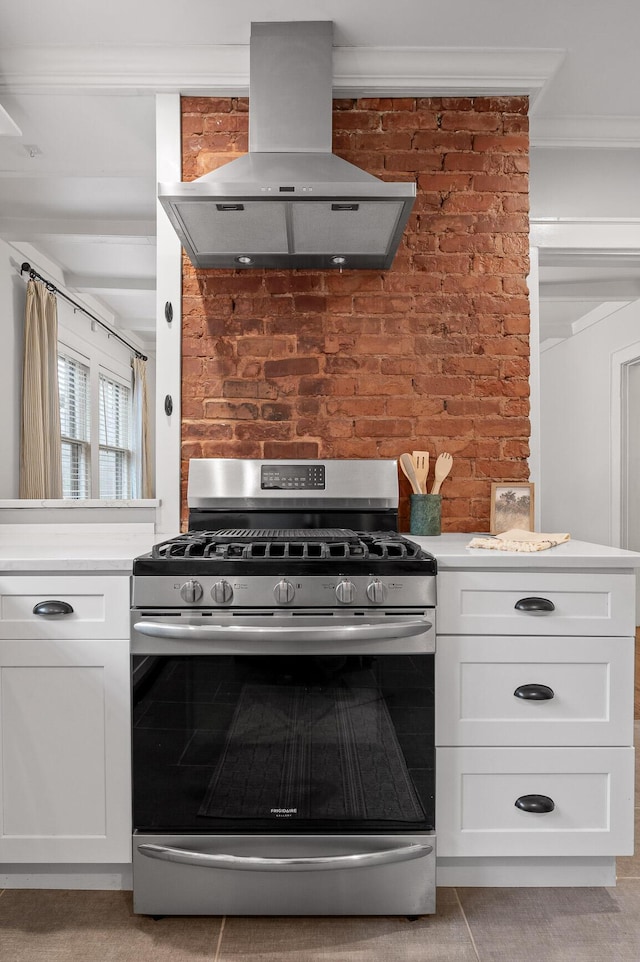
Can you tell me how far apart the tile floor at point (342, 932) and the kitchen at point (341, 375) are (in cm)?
120

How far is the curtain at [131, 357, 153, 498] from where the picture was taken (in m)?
2.37

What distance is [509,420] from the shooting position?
93.0 inches

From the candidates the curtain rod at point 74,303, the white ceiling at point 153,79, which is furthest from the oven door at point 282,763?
the white ceiling at point 153,79

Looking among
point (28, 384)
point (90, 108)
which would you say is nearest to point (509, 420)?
point (28, 384)

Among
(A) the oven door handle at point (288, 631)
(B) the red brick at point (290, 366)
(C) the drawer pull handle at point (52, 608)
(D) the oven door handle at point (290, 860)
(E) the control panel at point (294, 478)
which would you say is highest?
(B) the red brick at point (290, 366)

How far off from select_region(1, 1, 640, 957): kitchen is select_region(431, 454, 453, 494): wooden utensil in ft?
0.27

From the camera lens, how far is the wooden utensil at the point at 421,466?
7.45 feet

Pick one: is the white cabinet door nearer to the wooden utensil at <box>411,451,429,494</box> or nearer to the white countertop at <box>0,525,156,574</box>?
the white countertop at <box>0,525,156,574</box>

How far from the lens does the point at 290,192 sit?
1864 mm

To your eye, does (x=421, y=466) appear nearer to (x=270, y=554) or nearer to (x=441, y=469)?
(x=441, y=469)

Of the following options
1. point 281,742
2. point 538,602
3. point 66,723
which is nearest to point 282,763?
point 281,742

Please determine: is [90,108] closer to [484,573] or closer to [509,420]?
[509,420]

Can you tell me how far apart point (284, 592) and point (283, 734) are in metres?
0.36

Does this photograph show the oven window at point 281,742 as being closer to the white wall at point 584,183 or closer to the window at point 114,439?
the window at point 114,439
